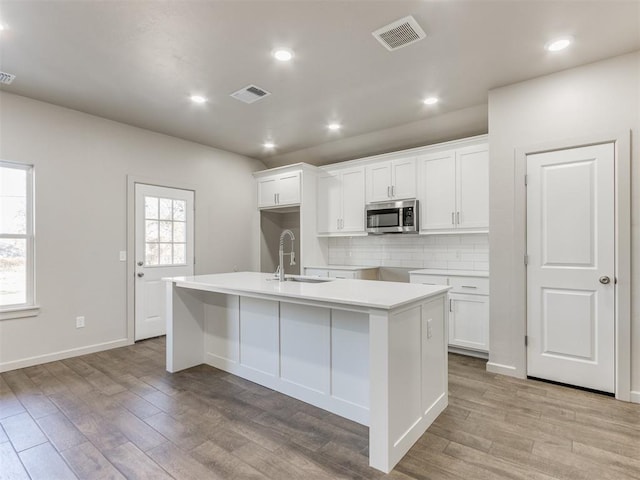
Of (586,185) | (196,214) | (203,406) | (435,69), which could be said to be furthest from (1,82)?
(586,185)

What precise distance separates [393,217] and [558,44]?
7.80 ft

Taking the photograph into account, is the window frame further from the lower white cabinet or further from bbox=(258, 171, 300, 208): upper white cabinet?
the lower white cabinet

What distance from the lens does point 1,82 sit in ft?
10.0

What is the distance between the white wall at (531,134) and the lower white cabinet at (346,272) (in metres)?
1.86

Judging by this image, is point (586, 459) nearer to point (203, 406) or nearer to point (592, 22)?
point (203, 406)

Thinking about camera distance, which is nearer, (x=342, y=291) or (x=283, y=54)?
(x=342, y=291)

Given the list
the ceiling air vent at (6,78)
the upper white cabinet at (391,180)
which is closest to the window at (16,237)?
the ceiling air vent at (6,78)

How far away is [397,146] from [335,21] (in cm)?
276

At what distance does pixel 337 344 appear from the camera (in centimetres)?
241

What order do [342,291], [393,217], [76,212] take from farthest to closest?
[393,217] → [76,212] → [342,291]

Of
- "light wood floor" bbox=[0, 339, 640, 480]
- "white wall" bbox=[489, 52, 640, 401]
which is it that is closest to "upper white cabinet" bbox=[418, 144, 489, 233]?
"white wall" bbox=[489, 52, 640, 401]

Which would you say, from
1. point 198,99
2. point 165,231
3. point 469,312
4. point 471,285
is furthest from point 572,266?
point 165,231

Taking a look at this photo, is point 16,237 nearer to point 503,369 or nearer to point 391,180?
point 391,180

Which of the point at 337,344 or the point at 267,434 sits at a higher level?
the point at 337,344
